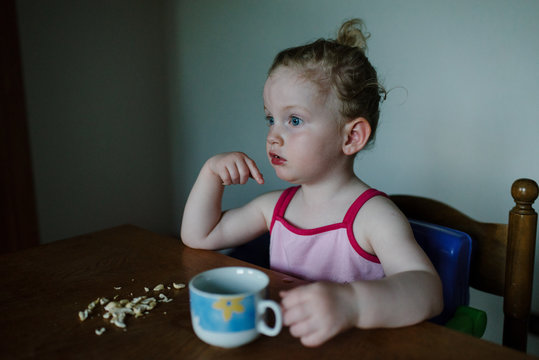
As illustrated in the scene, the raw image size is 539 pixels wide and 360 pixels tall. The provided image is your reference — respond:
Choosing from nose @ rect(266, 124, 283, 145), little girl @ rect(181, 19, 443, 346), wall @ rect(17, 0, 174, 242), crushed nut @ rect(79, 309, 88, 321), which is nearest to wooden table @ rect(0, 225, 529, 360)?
crushed nut @ rect(79, 309, 88, 321)

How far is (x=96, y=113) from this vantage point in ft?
7.52

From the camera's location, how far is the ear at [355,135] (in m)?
0.85

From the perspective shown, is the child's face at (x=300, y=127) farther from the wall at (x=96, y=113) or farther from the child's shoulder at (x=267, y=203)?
the wall at (x=96, y=113)

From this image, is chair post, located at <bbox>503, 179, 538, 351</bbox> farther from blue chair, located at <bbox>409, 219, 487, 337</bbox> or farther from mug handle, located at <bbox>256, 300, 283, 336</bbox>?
mug handle, located at <bbox>256, 300, 283, 336</bbox>

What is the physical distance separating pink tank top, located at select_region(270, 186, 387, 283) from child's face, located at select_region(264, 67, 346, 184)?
12cm

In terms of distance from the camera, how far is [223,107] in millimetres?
2240

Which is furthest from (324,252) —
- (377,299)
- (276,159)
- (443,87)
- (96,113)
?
(96,113)

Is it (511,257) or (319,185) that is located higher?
(319,185)

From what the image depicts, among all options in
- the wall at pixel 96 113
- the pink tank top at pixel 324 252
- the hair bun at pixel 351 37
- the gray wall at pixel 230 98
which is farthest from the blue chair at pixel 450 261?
the wall at pixel 96 113

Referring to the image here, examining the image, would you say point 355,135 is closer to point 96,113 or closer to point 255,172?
point 255,172

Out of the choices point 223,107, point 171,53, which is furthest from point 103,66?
point 223,107

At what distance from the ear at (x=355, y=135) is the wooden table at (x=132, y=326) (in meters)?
0.31

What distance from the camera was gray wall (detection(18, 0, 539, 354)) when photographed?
1298mm

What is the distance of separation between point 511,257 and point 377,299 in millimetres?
441
